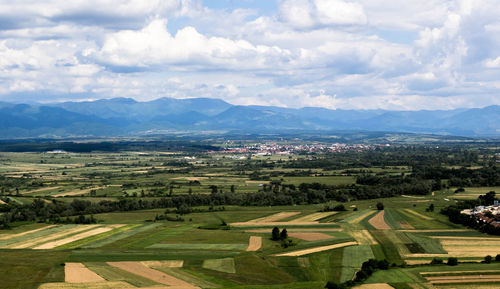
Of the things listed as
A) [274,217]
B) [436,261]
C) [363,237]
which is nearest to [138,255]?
[363,237]

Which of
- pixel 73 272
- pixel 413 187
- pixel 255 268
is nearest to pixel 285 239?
pixel 255 268

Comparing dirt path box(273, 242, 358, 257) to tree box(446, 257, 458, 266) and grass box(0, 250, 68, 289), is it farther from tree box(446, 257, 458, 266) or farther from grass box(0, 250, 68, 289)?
grass box(0, 250, 68, 289)

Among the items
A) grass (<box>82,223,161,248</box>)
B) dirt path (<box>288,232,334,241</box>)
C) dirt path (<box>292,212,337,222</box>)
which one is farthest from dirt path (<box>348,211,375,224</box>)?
grass (<box>82,223,161,248</box>)

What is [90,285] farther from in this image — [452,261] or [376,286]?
[452,261]

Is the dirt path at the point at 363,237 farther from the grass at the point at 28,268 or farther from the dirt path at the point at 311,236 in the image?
the grass at the point at 28,268

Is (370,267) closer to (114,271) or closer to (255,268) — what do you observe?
(255,268)

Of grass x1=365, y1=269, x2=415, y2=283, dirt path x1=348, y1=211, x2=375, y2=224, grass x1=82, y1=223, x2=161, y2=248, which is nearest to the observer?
grass x1=365, y1=269, x2=415, y2=283

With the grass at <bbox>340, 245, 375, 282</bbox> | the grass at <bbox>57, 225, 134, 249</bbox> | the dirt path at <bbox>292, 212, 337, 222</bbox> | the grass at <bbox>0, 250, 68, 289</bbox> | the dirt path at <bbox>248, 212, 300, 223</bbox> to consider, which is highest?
the grass at <bbox>0, 250, 68, 289</bbox>
